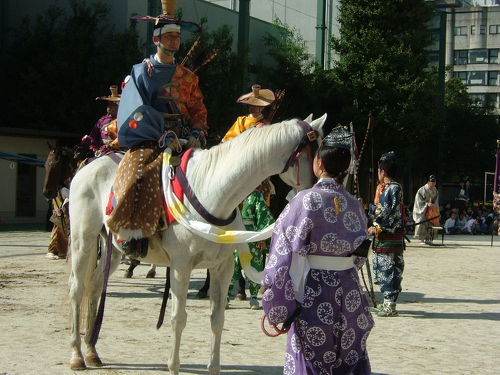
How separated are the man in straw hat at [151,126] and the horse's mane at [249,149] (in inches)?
15.7

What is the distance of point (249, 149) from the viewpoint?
5.54 metres

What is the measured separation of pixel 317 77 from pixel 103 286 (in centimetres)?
2633

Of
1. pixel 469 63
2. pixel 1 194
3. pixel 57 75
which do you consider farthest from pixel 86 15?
pixel 469 63

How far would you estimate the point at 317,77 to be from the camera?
32031mm

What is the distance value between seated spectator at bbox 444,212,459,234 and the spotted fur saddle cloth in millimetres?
25278

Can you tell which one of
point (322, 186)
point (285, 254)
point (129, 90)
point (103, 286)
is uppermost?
point (129, 90)

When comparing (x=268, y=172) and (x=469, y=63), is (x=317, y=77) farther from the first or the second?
(x=469, y=63)

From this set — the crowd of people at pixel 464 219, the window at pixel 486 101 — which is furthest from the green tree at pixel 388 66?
the window at pixel 486 101

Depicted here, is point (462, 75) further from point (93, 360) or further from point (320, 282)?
point (320, 282)

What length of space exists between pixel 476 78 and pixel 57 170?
214 feet

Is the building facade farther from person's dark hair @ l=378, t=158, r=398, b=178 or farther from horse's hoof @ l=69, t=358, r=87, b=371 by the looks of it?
horse's hoof @ l=69, t=358, r=87, b=371

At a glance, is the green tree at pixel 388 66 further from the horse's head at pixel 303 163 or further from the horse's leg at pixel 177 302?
the horse's head at pixel 303 163

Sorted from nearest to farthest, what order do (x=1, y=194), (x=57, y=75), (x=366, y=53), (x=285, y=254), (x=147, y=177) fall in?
(x=285, y=254), (x=147, y=177), (x=1, y=194), (x=57, y=75), (x=366, y=53)

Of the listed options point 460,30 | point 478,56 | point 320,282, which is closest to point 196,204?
point 320,282
